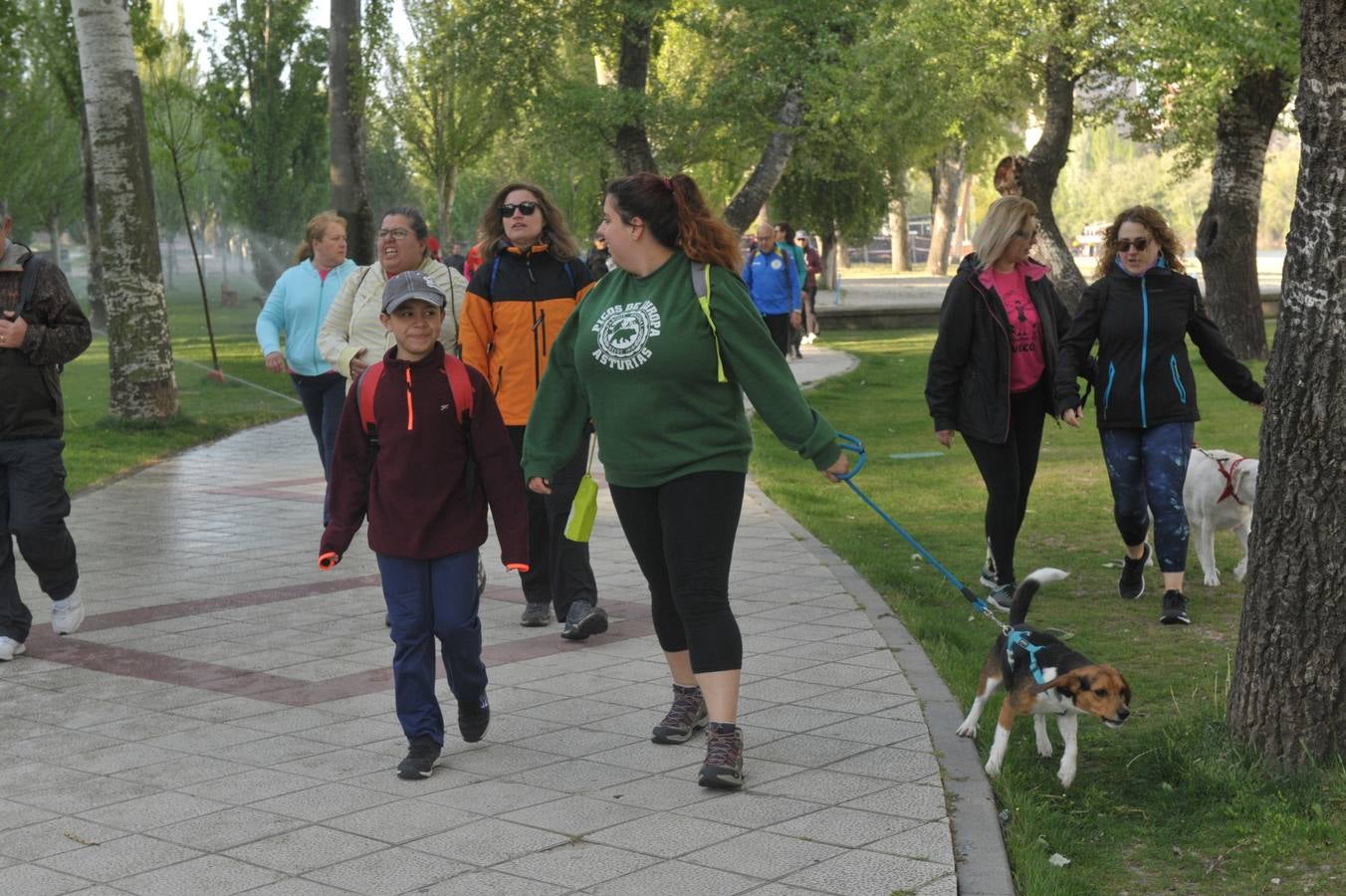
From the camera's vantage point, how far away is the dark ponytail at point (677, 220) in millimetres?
5379

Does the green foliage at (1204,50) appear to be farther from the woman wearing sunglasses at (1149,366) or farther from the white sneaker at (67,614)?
the white sneaker at (67,614)

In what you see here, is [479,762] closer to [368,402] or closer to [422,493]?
[422,493]

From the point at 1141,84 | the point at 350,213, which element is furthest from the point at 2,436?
the point at 1141,84

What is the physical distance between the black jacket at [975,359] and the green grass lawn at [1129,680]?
0.93m

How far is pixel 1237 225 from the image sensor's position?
23672 millimetres

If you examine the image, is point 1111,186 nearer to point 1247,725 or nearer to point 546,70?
point 546,70

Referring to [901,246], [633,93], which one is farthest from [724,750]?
[901,246]

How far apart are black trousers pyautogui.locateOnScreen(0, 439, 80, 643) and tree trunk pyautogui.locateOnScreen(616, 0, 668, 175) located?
20088 mm

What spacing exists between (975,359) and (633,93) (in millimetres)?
19438

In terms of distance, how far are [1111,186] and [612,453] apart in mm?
123894

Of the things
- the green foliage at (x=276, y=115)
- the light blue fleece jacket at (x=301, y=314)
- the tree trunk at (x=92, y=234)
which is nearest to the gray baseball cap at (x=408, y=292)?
the light blue fleece jacket at (x=301, y=314)

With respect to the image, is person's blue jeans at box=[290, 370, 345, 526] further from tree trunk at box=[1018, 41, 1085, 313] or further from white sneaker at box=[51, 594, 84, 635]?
tree trunk at box=[1018, 41, 1085, 313]

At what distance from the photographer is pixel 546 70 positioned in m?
27.6

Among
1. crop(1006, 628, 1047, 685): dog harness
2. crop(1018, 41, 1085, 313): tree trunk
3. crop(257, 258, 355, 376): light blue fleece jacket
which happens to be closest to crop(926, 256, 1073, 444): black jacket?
crop(1006, 628, 1047, 685): dog harness
